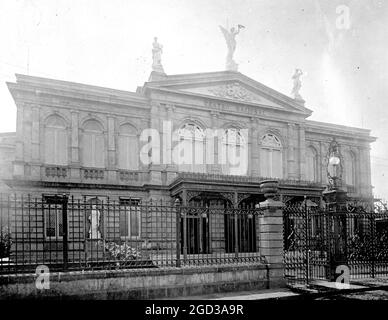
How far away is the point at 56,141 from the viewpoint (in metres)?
19.0

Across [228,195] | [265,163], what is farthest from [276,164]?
[228,195]

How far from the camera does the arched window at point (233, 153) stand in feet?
71.4

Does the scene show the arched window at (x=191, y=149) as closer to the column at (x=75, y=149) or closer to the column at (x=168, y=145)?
the column at (x=168, y=145)

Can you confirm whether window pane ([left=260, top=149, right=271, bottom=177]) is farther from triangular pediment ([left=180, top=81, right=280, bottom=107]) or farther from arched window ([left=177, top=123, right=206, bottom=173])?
arched window ([left=177, top=123, right=206, bottom=173])

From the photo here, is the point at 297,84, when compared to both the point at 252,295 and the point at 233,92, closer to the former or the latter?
the point at 233,92

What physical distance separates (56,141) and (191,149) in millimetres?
7145

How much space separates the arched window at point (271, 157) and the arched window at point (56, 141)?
11.4 metres

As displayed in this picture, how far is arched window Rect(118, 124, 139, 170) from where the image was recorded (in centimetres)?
2030

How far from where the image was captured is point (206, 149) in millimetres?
21406

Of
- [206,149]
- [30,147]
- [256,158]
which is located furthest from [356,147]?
[30,147]

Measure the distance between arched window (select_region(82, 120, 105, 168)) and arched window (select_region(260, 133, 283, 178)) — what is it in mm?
9526

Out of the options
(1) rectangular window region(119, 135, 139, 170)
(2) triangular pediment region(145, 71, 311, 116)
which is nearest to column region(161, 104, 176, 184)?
(2) triangular pediment region(145, 71, 311, 116)

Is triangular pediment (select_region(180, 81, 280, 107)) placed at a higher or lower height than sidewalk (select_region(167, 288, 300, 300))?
higher

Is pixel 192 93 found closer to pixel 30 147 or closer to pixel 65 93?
pixel 65 93
